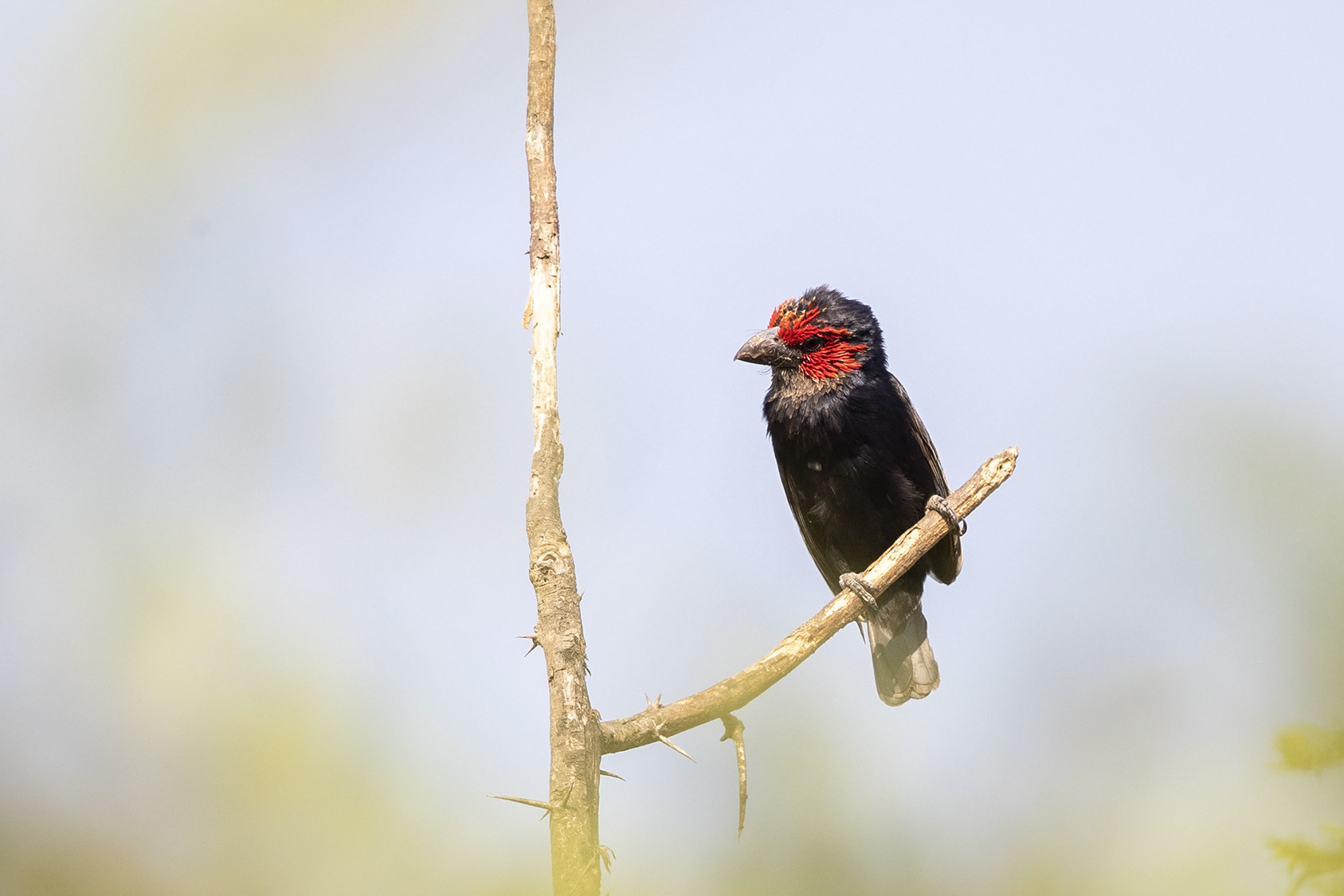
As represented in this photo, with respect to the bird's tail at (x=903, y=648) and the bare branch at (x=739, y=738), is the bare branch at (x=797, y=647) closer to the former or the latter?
the bare branch at (x=739, y=738)

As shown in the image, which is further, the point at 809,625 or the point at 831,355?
the point at 831,355

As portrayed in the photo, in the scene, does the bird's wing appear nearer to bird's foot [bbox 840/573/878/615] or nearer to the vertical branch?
bird's foot [bbox 840/573/878/615]

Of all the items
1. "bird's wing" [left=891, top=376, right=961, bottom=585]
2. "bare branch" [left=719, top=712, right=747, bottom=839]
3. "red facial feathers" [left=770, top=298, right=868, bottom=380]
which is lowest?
"bare branch" [left=719, top=712, right=747, bottom=839]

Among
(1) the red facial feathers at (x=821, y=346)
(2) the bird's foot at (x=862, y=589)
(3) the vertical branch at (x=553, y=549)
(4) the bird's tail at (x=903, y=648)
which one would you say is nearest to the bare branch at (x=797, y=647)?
(2) the bird's foot at (x=862, y=589)

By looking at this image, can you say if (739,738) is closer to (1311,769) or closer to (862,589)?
(862,589)

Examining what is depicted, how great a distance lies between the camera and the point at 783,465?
5695 mm

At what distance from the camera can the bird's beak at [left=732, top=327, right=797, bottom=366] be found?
18.3ft

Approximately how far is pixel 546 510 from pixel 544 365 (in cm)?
46

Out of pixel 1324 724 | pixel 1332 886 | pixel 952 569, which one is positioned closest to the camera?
pixel 1332 886

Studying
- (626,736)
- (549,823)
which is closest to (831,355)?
(626,736)

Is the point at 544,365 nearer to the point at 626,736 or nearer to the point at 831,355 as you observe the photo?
the point at 626,736

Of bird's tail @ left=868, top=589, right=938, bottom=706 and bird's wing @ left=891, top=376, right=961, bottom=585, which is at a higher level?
bird's wing @ left=891, top=376, right=961, bottom=585

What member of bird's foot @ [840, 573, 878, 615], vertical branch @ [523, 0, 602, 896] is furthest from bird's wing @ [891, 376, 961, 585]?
vertical branch @ [523, 0, 602, 896]

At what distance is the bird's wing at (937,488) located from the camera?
17.9 ft
